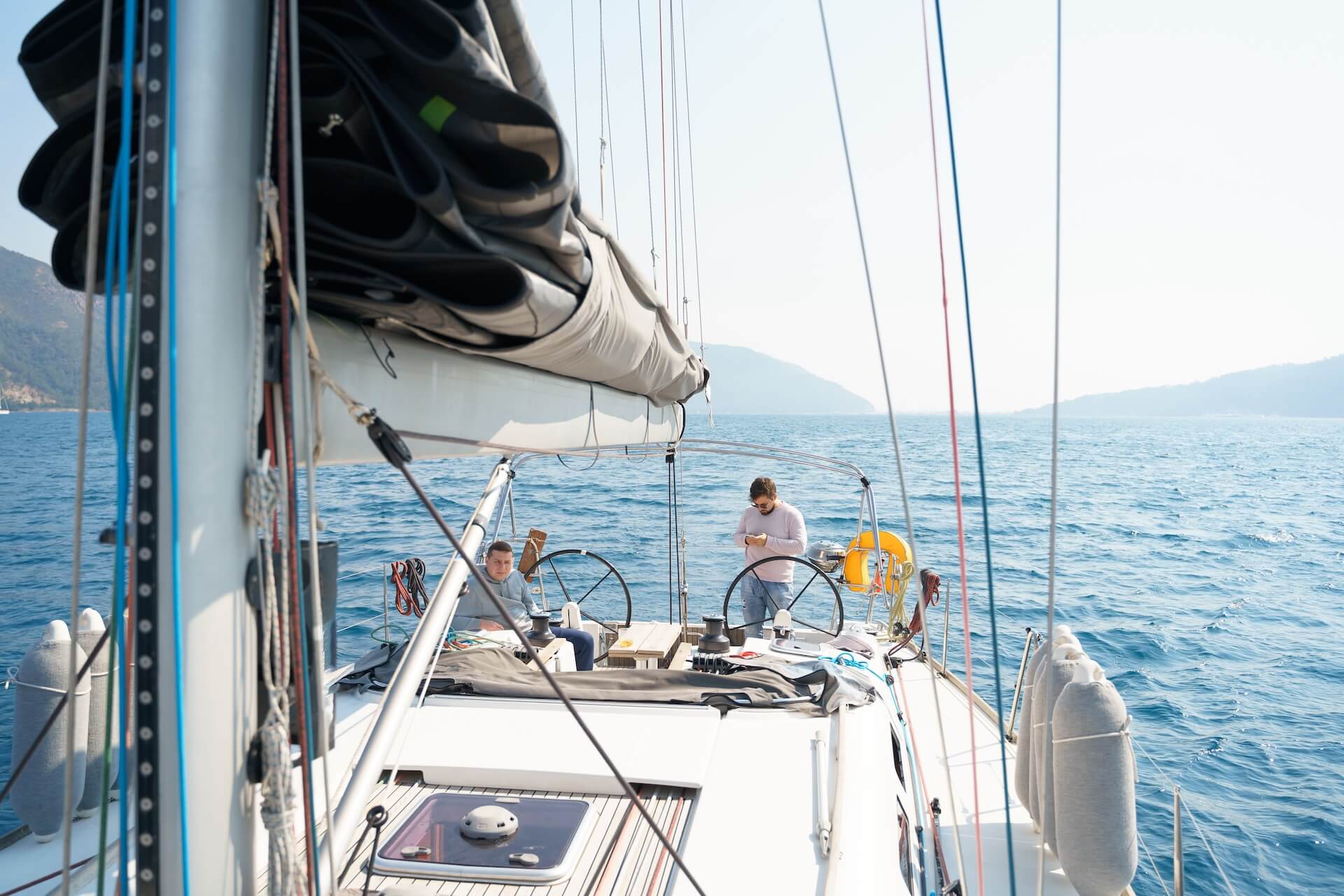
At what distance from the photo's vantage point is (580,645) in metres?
4.41

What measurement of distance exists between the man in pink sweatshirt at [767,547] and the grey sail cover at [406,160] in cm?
397

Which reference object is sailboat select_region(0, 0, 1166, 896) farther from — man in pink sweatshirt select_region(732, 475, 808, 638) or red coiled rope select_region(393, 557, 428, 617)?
man in pink sweatshirt select_region(732, 475, 808, 638)

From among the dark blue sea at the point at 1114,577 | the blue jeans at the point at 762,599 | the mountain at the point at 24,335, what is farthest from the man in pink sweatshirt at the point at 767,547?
the mountain at the point at 24,335

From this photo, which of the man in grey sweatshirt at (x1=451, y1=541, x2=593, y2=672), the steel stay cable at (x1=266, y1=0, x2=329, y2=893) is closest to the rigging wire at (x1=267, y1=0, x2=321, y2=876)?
the steel stay cable at (x1=266, y1=0, x2=329, y2=893)

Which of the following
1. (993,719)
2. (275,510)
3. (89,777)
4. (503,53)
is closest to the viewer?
(275,510)

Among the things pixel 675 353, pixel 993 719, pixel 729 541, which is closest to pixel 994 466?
pixel 729 541

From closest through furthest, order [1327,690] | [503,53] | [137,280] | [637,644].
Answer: [137,280] < [503,53] < [637,644] < [1327,690]

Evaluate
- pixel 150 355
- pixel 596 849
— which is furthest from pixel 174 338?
pixel 596 849

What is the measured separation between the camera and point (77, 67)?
108cm

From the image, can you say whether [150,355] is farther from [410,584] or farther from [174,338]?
[410,584]

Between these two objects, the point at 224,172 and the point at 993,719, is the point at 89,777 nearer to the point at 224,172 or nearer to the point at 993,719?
the point at 224,172

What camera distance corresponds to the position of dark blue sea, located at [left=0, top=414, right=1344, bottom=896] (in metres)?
6.17

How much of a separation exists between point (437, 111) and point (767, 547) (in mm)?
4554

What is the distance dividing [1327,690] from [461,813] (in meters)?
9.60
